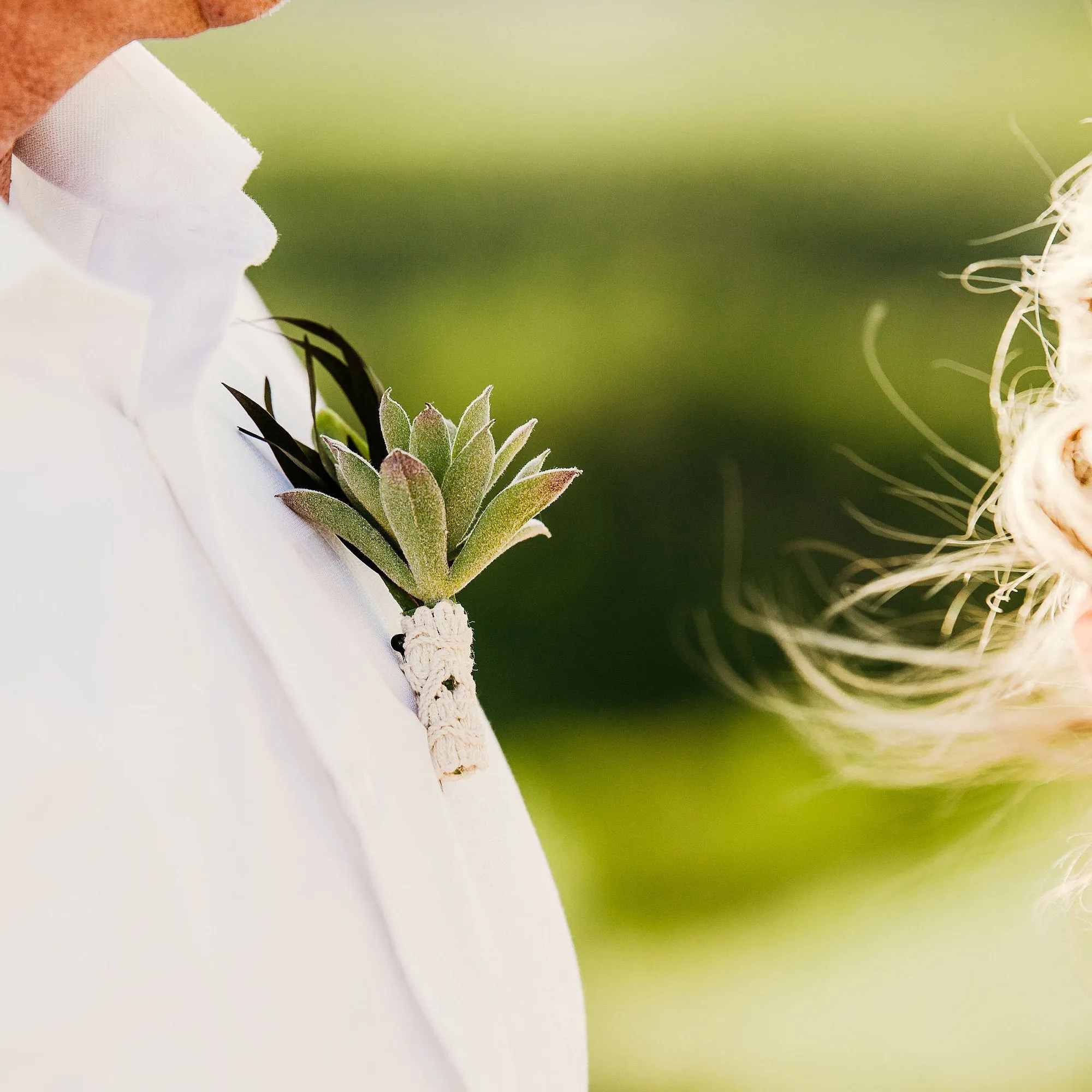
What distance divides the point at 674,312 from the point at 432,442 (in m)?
2.52

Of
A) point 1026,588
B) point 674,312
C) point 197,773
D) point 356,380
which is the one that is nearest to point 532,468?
point 356,380

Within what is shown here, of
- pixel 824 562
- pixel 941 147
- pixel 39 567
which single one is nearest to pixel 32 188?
pixel 39 567

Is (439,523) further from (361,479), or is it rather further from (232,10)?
(232,10)

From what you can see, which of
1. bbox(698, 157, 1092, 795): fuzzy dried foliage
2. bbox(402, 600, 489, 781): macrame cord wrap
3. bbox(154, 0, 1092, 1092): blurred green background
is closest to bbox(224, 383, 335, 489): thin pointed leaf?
bbox(402, 600, 489, 781): macrame cord wrap

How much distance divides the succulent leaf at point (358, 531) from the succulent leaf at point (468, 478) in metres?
0.04

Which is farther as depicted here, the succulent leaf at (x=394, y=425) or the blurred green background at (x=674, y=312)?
the blurred green background at (x=674, y=312)

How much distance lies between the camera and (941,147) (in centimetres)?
315

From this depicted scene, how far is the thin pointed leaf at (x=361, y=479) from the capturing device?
59 centimetres

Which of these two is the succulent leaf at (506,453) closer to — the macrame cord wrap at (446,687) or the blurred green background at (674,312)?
the macrame cord wrap at (446,687)

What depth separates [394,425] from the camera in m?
0.62

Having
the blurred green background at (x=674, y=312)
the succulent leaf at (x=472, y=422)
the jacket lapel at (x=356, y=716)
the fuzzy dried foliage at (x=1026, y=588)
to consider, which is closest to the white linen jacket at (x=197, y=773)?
the jacket lapel at (x=356, y=716)

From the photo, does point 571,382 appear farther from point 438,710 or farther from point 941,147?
point 438,710

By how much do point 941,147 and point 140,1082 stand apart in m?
3.31

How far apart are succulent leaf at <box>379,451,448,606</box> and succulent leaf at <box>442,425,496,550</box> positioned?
2 centimetres
